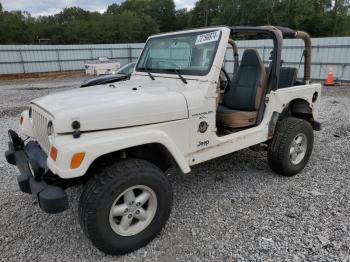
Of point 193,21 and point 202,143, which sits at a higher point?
point 193,21

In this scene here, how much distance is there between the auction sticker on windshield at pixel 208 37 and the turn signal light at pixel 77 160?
186 centimetres

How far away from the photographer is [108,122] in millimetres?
2355

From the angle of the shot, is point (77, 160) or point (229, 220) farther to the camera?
point (229, 220)

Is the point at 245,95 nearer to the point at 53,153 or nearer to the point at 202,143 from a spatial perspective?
the point at 202,143

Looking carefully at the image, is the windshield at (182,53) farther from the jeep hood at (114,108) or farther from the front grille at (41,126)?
the front grille at (41,126)

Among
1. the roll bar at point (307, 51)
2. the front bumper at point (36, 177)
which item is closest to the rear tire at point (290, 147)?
the roll bar at point (307, 51)

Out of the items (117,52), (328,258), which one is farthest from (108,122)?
(117,52)

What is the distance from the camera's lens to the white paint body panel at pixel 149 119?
2.21 meters

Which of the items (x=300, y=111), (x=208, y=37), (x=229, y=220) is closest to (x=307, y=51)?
(x=300, y=111)

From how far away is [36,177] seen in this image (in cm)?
241

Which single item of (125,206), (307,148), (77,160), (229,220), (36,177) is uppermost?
(77,160)

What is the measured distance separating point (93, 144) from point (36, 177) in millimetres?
657

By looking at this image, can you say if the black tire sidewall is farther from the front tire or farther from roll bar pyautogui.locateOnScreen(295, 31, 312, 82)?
the front tire

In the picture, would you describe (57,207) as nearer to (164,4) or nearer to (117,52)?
(117,52)
